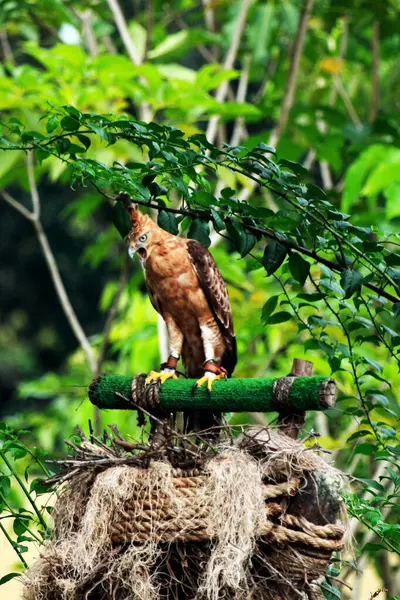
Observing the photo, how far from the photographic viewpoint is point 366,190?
3406 millimetres

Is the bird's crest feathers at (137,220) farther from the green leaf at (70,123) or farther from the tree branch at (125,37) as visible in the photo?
the tree branch at (125,37)

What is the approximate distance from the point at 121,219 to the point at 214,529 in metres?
0.66

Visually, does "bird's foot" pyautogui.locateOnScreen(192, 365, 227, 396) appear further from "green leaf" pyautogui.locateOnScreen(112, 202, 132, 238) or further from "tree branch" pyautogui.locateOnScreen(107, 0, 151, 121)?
"tree branch" pyautogui.locateOnScreen(107, 0, 151, 121)

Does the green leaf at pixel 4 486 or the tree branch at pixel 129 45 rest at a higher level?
the tree branch at pixel 129 45

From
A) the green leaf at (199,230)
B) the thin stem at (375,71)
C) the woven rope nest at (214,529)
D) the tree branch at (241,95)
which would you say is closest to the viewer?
the woven rope nest at (214,529)

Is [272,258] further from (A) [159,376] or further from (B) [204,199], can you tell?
(A) [159,376]

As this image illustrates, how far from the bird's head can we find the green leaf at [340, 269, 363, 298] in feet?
1.46

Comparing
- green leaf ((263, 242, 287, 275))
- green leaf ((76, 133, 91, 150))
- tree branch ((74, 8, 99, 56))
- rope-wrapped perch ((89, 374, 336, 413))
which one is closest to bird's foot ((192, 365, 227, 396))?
rope-wrapped perch ((89, 374, 336, 413))

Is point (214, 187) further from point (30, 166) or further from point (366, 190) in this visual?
point (366, 190)

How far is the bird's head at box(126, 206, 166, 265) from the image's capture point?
7.12ft

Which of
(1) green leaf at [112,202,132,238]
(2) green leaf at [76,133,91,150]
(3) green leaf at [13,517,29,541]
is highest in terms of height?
(2) green leaf at [76,133,91,150]

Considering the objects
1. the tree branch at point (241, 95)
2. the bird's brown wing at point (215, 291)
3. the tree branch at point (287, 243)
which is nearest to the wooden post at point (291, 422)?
the tree branch at point (287, 243)

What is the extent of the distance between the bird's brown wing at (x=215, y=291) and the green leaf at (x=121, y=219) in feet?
0.69

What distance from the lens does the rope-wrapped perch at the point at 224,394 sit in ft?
6.06
